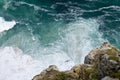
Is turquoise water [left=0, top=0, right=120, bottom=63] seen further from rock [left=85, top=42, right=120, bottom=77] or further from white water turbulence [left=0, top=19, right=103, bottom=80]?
rock [left=85, top=42, right=120, bottom=77]

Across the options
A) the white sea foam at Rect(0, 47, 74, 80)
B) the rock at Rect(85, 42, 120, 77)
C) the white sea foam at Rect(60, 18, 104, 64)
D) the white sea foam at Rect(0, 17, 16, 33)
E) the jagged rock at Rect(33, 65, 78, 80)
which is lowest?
the white sea foam at Rect(0, 47, 74, 80)

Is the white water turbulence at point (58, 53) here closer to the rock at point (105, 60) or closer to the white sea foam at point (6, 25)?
the white sea foam at point (6, 25)

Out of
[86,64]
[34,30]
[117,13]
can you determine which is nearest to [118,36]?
[117,13]

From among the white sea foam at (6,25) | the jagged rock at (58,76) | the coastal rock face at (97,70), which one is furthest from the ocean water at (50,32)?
the jagged rock at (58,76)

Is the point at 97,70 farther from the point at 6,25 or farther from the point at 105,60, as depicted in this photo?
the point at 6,25

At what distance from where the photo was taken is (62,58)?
51438 mm

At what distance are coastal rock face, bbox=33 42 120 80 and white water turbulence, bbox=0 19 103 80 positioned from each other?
18975 millimetres

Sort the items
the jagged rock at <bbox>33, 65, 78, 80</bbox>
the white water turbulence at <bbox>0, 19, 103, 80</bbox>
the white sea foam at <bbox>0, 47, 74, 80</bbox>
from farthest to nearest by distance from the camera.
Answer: the white water turbulence at <bbox>0, 19, 103, 80</bbox>, the white sea foam at <bbox>0, 47, 74, 80</bbox>, the jagged rock at <bbox>33, 65, 78, 80</bbox>

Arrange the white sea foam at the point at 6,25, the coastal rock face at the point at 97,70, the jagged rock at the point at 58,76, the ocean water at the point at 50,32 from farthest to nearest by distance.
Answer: the white sea foam at the point at 6,25 < the ocean water at the point at 50,32 < the jagged rock at the point at 58,76 < the coastal rock face at the point at 97,70

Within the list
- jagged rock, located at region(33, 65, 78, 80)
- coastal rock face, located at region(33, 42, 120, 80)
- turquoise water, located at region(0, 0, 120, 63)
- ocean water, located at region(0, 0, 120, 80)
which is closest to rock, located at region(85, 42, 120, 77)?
coastal rock face, located at region(33, 42, 120, 80)

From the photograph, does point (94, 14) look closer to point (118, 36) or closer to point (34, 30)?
point (118, 36)

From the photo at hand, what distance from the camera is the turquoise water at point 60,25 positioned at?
53.8 metres

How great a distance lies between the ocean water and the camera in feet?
167

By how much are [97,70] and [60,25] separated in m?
27.9
